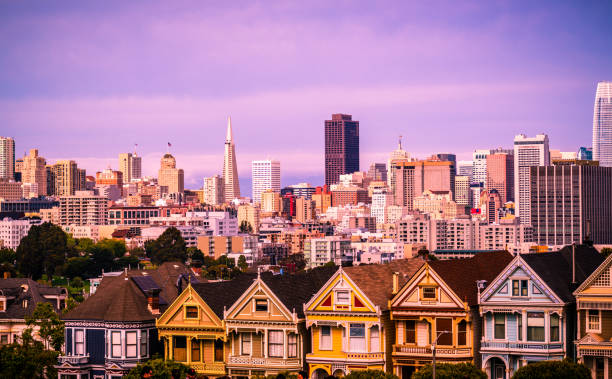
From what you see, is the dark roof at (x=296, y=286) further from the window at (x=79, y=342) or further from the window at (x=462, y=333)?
the window at (x=79, y=342)

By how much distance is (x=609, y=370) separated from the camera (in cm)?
6269

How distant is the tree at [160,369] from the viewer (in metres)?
66.1

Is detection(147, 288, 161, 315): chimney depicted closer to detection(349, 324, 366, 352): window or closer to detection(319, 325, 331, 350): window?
detection(319, 325, 331, 350): window

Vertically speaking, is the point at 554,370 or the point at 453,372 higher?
the point at 554,370

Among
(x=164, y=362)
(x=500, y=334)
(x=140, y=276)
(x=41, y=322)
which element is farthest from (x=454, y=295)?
(x=41, y=322)

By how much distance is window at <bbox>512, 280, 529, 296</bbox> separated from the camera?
210 ft

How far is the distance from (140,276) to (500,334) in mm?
23936

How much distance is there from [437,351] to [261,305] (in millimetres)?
10136

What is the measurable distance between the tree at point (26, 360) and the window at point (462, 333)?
25.3 m

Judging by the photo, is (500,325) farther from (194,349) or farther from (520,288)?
(194,349)

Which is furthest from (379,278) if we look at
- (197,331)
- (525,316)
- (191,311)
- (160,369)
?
(160,369)

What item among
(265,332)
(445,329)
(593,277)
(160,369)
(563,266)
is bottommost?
(160,369)

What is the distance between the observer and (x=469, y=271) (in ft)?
226

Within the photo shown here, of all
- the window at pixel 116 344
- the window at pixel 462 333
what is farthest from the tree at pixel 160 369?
the window at pixel 462 333
